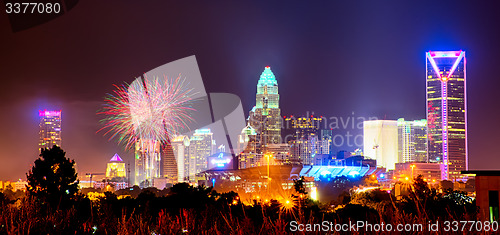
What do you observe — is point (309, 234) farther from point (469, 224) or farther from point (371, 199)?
point (371, 199)

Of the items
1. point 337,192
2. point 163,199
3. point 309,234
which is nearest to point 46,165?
point 163,199

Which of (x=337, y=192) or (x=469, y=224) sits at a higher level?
(x=469, y=224)

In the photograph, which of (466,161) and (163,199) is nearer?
(163,199)

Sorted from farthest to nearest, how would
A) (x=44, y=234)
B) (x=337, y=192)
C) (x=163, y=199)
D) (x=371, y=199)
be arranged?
1. (x=337, y=192)
2. (x=371, y=199)
3. (x=163, y=199)
4. (x=44, y=234)

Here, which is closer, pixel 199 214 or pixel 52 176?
pixel 199 214

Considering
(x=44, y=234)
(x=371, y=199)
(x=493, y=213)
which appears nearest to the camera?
(x=44, y=234)

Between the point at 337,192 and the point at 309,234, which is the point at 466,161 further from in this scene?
the point at 309,234

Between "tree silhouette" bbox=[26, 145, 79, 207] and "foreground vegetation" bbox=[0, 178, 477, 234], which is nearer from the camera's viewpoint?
"foreground vegetation" bbox=[0, 178, 477, 234]

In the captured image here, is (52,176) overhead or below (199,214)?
overhead

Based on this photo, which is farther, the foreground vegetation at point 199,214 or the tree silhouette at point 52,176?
the tree silhouette at point 52,176
